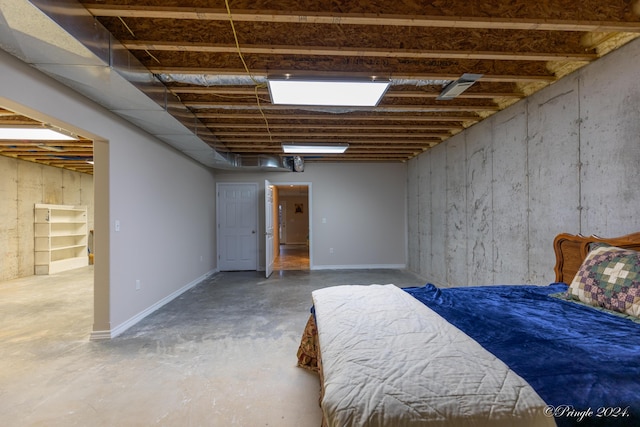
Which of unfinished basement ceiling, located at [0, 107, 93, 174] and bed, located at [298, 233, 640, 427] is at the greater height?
unfinished basement ceiling, located at [0, 107, 93, 174]

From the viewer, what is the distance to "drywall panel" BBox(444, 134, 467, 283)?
4.21 meters

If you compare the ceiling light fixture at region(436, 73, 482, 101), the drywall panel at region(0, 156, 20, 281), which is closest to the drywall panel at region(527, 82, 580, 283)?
the ceiling light fixture at region(436, 73, 482, 101)

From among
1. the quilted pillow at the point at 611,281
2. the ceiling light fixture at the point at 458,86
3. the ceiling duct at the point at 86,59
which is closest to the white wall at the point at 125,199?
the ceiling duct at the point at 86,59

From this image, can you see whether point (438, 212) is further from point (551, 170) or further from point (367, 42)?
point (367, 42)

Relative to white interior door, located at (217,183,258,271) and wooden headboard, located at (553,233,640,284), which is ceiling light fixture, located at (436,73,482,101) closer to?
wooden headboard, located at (553,233,640,284)

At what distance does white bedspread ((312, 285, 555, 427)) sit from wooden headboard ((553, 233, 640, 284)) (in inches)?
68.0

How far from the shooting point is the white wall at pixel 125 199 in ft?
7.15

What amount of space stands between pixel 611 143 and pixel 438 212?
2.85 metres

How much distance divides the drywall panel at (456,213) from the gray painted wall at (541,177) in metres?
0.01

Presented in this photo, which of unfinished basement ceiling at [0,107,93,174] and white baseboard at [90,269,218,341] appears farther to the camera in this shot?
unfinished basement ceiling at [0,107,93,174]

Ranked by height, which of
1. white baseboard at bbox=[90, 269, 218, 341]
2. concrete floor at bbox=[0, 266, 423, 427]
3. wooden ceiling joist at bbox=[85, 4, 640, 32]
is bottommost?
concrete floor at bbox=[0, 266, 423, 427]

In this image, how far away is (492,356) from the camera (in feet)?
3.73

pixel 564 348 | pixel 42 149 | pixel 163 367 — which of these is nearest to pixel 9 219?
pixel 42 149

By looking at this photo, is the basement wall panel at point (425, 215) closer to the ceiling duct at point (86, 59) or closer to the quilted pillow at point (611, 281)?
the quilted pillow at point (611, 281)
